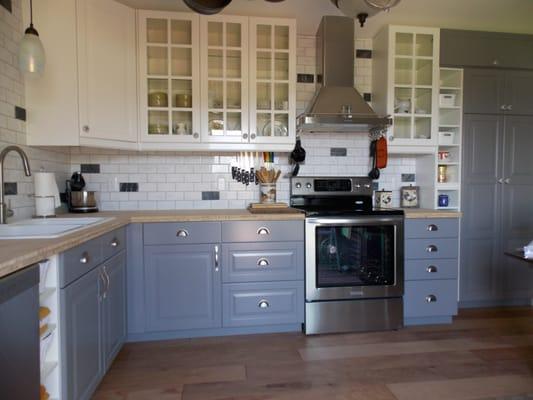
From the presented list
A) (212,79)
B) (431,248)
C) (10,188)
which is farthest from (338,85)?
(10,188)

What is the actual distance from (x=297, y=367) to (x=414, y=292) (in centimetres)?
113

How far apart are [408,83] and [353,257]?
61.7 inches

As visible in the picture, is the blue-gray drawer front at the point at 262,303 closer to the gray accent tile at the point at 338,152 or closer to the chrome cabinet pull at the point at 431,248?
the chrome cabinet pull at the point at 431,248

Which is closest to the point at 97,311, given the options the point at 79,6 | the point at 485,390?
the point at 79,6

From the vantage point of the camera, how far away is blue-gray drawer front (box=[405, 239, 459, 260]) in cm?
251

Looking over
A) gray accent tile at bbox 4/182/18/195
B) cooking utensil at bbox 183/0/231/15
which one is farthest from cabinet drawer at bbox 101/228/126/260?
cooking utensil at bbox 183/0/231/15

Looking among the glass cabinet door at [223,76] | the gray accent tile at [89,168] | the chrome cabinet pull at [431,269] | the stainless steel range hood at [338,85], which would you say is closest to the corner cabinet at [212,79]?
the glass cabinet door at [223,76]

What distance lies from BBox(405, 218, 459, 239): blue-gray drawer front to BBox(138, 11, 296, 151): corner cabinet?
113cm

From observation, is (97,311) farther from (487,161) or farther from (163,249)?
(487,161)

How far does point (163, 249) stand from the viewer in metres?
2.27

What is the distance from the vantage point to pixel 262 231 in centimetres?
234

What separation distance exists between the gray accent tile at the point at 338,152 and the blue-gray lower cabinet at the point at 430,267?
83cm

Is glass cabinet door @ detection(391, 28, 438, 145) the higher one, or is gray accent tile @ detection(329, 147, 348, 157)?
glass cabinet door @ detection(391, 28, 438, 145)

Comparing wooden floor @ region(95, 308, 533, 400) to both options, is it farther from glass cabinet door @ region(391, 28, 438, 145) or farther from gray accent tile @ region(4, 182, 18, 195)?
glass cabinet door @ region(391, 28, 438, 145)
